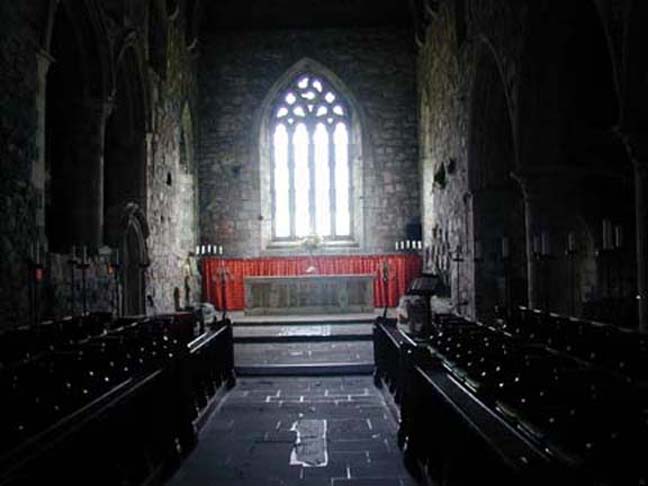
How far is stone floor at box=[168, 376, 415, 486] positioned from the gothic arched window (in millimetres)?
11502

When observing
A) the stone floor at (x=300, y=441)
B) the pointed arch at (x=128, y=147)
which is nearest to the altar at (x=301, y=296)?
the pointed arch at (x=128, y=147)

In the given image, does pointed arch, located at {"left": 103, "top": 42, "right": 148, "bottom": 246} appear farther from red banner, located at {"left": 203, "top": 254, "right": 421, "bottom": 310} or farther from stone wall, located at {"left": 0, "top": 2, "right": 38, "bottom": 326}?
red banner, located at {"left": 203, "top": 254, "right": 421, "bottom": 310}

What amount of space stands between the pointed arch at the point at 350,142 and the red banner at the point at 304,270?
42.0 inches

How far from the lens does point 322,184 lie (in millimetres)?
20422

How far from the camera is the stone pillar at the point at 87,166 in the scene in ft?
38.2

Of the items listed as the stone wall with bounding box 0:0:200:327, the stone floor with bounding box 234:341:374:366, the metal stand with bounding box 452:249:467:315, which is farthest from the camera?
the metal stand with bounding box 452:249:467:315

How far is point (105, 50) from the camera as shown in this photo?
38.2 feet

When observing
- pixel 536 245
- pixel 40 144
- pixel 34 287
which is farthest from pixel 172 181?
pixel 536 245

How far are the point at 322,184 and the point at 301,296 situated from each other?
461 centimetres

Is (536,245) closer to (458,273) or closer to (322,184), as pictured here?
(458,273)

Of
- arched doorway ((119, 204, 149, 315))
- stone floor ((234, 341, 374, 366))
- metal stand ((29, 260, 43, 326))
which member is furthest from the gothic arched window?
metal stand ((29, 260, 43, 326))

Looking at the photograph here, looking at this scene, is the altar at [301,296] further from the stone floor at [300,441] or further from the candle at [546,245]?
the candle at [546,245]

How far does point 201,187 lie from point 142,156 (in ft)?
20.3

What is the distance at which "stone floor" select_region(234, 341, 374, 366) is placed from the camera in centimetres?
1070
